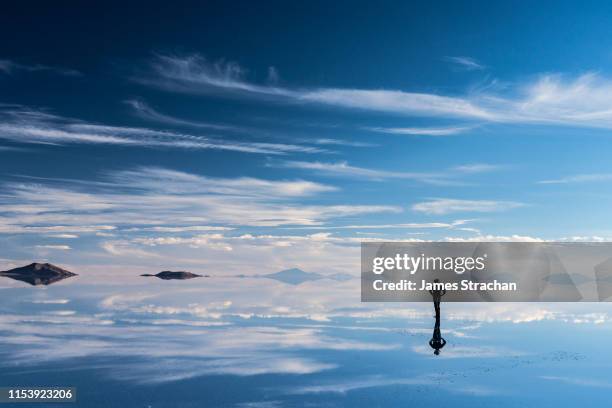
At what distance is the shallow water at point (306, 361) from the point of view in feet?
Result: 136

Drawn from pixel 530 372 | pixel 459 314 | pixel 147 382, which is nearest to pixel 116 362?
pixel 147 382

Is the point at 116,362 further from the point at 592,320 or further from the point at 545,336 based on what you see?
the point at 592,320

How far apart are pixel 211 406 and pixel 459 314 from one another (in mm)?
64913

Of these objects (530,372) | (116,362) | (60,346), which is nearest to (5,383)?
(116,362)

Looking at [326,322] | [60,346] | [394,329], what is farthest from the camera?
[326,322]

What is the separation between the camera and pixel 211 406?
3847 centimetres

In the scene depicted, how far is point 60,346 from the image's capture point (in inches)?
2307

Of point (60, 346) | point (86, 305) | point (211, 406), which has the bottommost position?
point (211, 406)

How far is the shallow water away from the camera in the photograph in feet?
136

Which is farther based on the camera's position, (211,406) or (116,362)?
(116,362)

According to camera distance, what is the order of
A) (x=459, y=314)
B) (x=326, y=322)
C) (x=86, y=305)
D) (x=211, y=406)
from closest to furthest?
(x=211, y=406) → (x=326, y=322) → (x=459, y=314) → (x=86, y=305)

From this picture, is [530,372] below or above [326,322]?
below

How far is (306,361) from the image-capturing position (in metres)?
52.5

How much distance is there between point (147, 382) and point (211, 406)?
299 inches
